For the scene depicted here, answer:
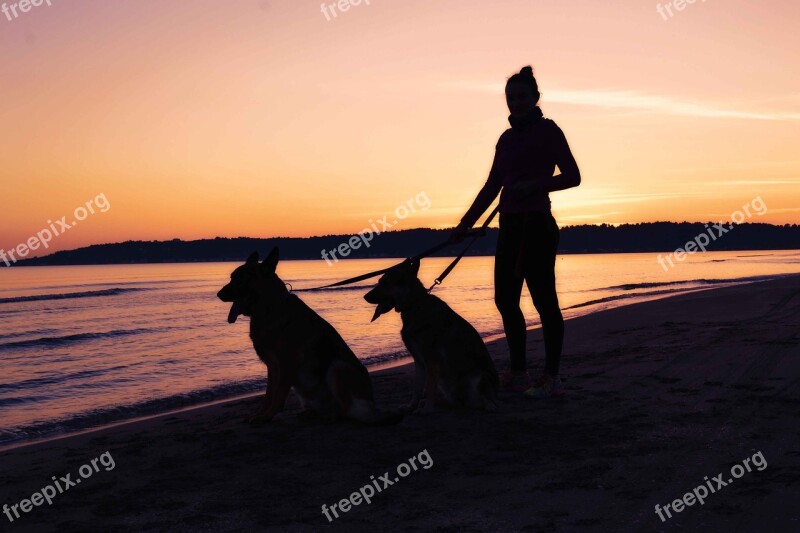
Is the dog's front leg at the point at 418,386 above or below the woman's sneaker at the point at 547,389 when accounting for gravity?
above

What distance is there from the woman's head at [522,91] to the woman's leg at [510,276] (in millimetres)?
940

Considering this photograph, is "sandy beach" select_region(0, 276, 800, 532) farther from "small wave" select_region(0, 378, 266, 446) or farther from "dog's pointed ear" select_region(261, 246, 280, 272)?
"dog's pointed ear" select_region(261, 246, 280, 272)

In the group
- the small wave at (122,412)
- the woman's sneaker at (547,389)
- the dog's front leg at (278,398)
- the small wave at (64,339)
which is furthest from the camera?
the small wave at (64,339)

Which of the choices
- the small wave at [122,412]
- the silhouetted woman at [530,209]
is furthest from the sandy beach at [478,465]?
the small wave at [122,412]

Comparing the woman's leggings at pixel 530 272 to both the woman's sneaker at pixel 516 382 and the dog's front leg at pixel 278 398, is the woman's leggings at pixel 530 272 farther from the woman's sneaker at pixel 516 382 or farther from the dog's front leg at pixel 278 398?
the dog's front leg at pixel 278 398

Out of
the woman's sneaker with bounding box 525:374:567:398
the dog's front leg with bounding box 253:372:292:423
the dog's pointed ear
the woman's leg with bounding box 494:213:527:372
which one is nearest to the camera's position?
the dog's front leg with bounding box 253:372:292:423

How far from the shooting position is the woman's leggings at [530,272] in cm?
580

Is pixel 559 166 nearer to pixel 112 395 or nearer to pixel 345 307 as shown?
pixel 112 395

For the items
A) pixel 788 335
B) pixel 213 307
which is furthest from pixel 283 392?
pixel 213 307

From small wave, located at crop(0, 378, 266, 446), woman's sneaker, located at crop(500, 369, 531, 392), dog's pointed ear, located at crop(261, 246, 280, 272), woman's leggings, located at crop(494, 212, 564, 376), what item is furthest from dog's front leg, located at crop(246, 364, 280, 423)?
small wave, located at crop(0, 378, 266, 446)

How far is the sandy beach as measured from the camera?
129 inches

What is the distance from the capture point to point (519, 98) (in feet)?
19.0

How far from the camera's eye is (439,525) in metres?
3.17

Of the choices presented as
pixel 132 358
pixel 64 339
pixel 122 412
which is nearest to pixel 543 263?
pixel 122 412
